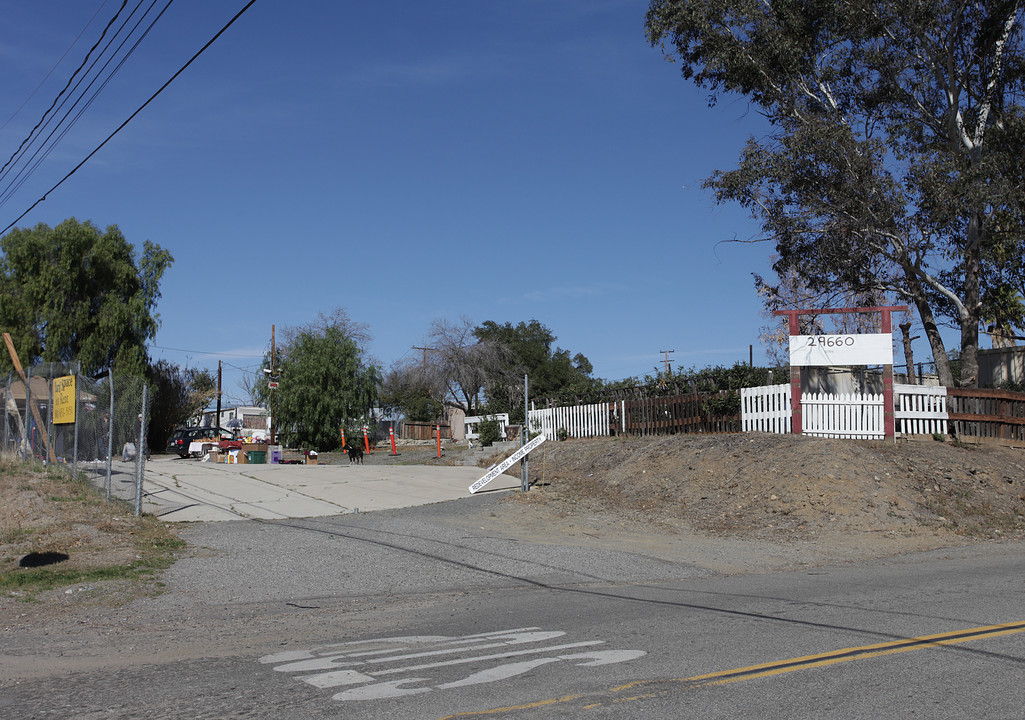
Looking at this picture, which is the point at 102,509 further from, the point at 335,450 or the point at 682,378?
the point at 335,450

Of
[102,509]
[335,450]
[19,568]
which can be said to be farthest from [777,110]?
[335,450]

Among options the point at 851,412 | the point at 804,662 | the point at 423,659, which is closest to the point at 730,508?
the point at 851,412

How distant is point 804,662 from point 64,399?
49.8 feet

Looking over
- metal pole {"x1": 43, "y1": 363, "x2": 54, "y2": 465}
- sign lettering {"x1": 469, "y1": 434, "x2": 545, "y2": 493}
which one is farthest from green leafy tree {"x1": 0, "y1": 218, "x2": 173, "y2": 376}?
sign lettering {"x1": 469, "y1": 434, "x2": 545, "y2": 493}

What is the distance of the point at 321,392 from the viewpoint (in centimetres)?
4431

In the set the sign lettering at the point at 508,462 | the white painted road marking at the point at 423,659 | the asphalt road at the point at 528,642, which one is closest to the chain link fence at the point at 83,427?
the asphalt road at the point at 528,642

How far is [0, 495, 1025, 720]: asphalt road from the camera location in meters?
5.27

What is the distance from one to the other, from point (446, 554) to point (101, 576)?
14.8 feet

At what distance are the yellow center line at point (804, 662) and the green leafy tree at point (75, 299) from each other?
43.8 metres

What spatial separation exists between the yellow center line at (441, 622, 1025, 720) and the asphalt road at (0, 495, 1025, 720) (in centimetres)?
2

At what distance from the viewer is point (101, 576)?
1005 centimetres

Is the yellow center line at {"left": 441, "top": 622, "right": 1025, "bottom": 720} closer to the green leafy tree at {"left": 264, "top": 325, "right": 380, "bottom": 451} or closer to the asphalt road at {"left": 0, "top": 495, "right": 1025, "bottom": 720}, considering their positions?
the asphalt road at {"left": 0, "top": 495, "right": 1025, "bottom": 720}

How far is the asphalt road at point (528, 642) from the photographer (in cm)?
527

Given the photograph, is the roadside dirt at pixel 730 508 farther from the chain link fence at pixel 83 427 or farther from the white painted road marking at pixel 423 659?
the white painted road marking at pixel 423 659
